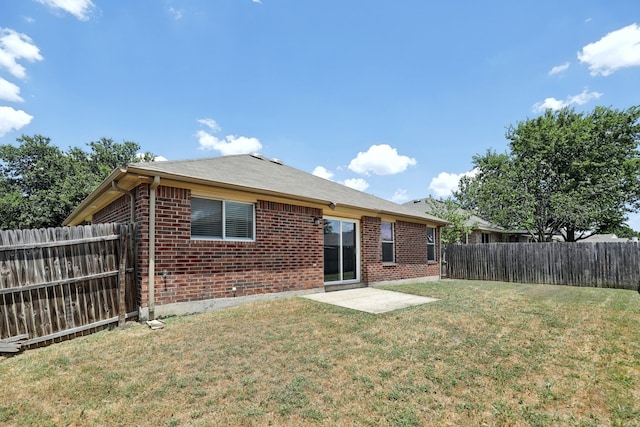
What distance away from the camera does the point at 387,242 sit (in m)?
11.6

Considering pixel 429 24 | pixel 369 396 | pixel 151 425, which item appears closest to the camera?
pixel 151 425

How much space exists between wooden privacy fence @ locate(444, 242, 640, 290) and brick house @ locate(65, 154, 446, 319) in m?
5.93

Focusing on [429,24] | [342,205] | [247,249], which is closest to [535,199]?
[429,24]

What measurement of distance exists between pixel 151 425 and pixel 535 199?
2575 cm

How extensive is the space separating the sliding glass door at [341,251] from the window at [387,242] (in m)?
1.47

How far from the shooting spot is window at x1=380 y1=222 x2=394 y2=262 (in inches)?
452

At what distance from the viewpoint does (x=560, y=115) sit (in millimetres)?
26312

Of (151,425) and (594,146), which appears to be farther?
(594,146)

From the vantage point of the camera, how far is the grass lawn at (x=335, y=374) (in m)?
2.81

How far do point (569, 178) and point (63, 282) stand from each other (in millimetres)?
30837

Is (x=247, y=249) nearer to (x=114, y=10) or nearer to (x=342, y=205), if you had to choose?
(x=342, y=205)

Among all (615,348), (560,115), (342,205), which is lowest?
(615,348)

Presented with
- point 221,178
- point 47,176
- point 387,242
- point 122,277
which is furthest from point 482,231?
point 47,176

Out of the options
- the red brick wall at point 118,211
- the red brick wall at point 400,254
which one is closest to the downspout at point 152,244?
the red brick wall at point 118,211
